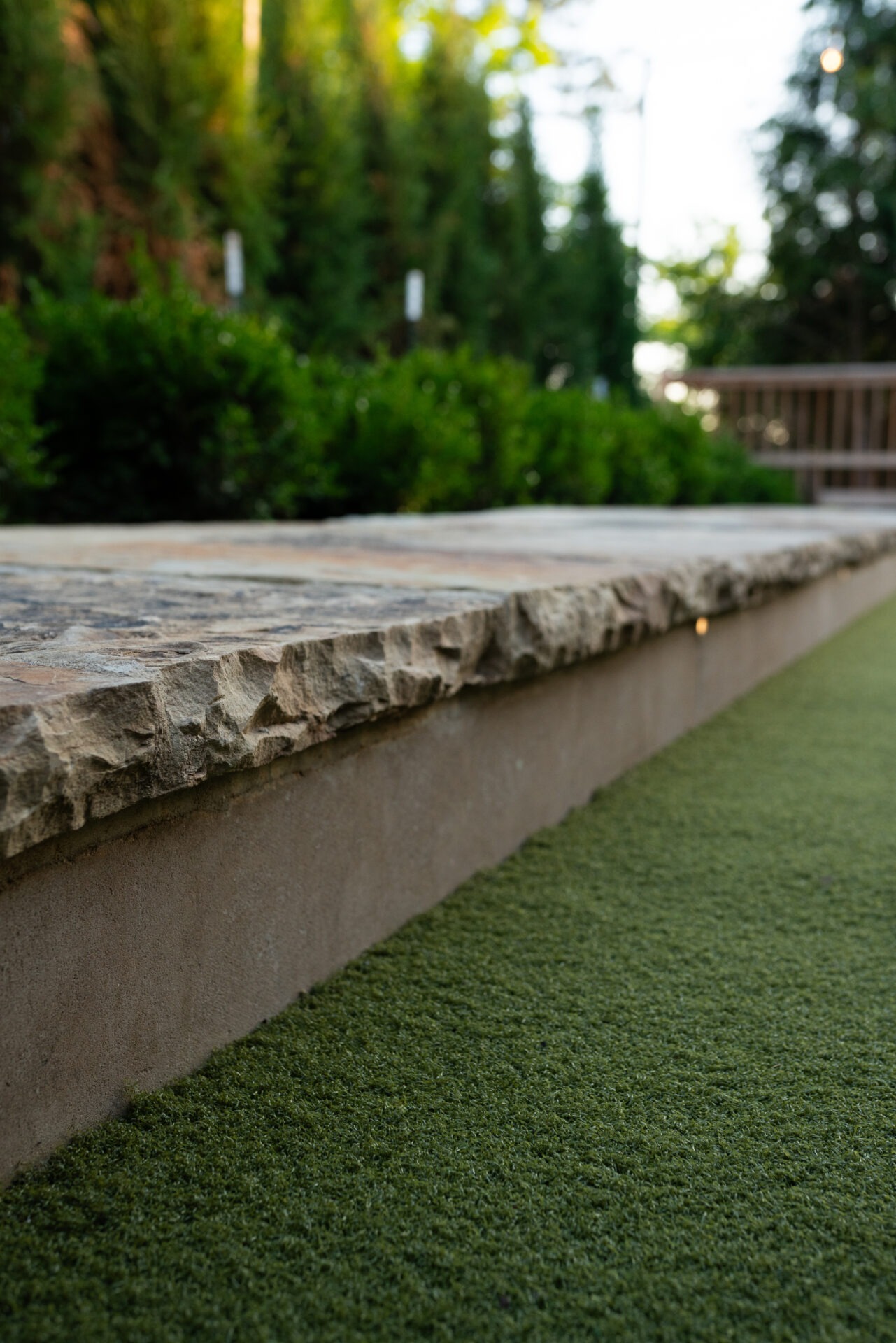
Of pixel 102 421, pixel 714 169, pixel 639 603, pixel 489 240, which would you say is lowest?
pixel 639 603

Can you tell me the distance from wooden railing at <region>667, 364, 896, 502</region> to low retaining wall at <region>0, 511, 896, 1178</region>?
8456mm

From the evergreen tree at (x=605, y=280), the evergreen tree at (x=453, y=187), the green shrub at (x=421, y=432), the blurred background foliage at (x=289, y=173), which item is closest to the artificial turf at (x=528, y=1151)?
the green shrub at (x=421, y=432)

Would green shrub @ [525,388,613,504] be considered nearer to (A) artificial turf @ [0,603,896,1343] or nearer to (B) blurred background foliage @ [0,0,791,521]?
(B) blurred background foliage @ [0,0,791,521]

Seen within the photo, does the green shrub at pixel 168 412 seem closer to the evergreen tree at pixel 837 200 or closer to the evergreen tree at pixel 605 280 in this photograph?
the evergreen tree at pixel 605 280

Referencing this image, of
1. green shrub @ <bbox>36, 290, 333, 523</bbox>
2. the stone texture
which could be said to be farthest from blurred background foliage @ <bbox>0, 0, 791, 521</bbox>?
the stone texture

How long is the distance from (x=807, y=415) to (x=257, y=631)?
9815 mm

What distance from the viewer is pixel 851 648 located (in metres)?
3.48

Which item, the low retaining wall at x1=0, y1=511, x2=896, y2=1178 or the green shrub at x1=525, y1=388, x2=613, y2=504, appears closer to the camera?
the low retaining wall at x1=0, y1=511, x2=896, y2=1178

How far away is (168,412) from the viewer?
3.40 meters

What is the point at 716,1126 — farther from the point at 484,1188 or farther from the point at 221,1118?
the point at 221,1118

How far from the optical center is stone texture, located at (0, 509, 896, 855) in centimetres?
75

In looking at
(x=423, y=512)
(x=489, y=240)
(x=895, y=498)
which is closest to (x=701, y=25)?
(x=489, y=240)

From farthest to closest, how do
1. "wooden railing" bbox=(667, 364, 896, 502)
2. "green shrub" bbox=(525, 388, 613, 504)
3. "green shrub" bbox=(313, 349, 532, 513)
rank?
1. "wooden railing" bbox=(667, 364, 896, 502)
2. "green shrub" bbox=(525, 388, 613, 504)
3. "green shrub" bbox=(313, 349, 532, 513)

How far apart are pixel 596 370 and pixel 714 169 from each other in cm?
747
